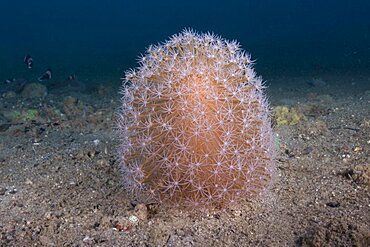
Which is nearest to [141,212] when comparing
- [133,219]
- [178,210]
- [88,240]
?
[133,219]

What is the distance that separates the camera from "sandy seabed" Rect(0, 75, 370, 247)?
331cm

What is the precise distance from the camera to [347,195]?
12.6 feet

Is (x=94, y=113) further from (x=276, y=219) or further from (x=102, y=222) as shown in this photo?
(x=276, y=219)

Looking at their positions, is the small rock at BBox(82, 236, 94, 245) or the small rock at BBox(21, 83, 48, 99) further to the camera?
the small rock at BBox(21, 83, 48, 99)

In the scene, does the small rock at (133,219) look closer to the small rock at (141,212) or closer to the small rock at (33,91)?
the small rock at (141,212)

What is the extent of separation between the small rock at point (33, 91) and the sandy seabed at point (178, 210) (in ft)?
12.3

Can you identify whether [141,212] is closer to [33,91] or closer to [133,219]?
[133,219]

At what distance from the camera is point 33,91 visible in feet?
33.8

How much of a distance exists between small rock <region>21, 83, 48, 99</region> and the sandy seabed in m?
3.74

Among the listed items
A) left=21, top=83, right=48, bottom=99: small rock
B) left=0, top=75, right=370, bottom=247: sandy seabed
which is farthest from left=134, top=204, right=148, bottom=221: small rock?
left=21, top=83, right=48, bottom=99: small rock

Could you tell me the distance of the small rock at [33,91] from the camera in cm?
1009

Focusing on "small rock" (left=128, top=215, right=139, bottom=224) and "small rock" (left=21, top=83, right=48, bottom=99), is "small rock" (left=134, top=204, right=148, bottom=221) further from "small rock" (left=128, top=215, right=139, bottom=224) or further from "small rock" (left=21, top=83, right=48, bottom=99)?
"small rock" (left=21, top=83, right=48, bottom=99)

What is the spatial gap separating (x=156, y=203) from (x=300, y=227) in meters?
1.51

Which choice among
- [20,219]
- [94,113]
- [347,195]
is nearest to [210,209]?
[347,195]
